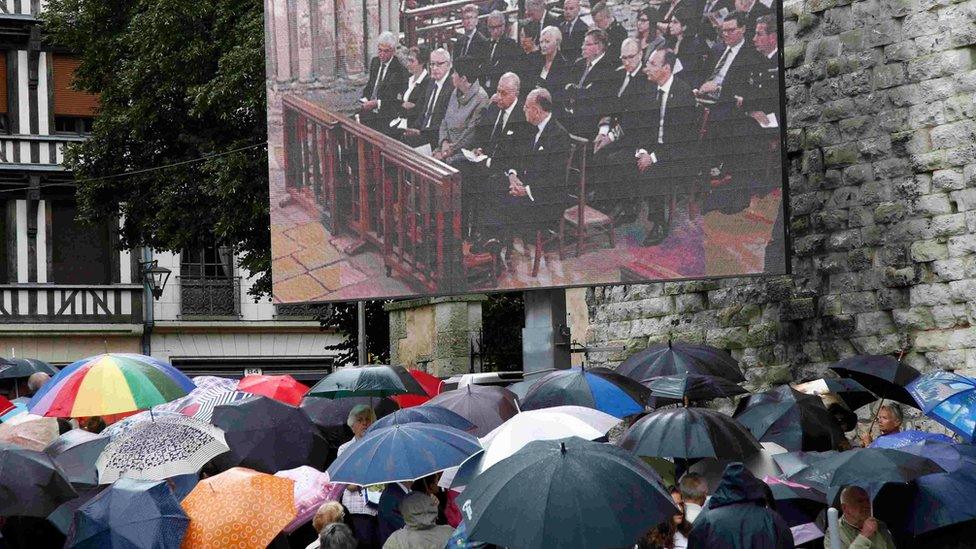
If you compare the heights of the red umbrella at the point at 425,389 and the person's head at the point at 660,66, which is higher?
the person's head at the point at 660,66

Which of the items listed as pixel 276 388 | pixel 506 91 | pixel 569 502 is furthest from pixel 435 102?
pixel 569 502

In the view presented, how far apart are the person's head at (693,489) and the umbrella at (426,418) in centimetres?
180

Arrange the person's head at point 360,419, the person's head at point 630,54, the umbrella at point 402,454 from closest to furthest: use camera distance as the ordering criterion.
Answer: the umbrella at point 402,454, the person's head at point 360,419, the person's head at point 630,54

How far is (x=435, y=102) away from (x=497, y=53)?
79 centimetres

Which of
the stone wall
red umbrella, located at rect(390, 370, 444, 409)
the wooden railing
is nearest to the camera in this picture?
the stone wall

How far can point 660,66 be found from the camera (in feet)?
48.4

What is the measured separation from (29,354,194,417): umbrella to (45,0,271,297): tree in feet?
33.4

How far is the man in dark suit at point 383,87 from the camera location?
16.0 metres

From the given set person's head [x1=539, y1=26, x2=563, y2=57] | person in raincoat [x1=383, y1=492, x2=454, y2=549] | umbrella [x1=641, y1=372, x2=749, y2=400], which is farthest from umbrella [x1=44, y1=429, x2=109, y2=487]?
person's head [x1=539, y1=26, x2=563, y2=57]

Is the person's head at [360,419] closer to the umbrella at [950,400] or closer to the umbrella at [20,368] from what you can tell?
the umbrella at [950,400]

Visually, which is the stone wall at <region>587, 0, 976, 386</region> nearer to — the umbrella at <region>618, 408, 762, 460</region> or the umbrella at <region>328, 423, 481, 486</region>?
the umbrella at <region>618, 408, 762, 460</region>

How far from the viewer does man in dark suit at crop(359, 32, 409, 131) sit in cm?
1598

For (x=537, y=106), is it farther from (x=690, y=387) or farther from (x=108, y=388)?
(x=108, y=388)

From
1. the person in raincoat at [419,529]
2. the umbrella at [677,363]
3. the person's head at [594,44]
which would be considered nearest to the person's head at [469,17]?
the person's head at [594,44]
